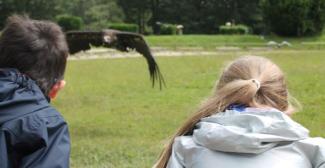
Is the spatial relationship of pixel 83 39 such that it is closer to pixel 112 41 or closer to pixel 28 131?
pixel 112 41

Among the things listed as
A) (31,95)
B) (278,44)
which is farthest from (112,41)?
(278,44)

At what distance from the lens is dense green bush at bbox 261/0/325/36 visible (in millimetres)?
28938

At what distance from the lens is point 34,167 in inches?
82.8

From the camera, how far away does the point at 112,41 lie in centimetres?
843

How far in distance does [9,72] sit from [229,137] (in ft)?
2.39

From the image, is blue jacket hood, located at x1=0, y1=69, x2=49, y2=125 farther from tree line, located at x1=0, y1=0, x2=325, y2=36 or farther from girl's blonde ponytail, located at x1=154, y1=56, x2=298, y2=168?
tree line, located at x1=0, y1=0, x2=325, y2=36

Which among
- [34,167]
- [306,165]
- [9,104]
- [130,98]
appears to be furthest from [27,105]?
[130,98]

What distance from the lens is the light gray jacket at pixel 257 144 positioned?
2.18 metres

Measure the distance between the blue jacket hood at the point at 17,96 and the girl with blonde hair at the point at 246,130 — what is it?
498mm

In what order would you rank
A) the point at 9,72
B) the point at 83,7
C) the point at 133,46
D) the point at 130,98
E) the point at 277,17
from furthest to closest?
the point at 83,7
the point at 277,17
the point at 130,98
the point at 133,46
the point at 9,72

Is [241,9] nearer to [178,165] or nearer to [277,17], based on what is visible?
[277,17]

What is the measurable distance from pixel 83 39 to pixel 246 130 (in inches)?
254

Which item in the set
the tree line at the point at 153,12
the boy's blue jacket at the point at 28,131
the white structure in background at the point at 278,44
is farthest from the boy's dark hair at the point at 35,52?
the tree line at the point at 153,12

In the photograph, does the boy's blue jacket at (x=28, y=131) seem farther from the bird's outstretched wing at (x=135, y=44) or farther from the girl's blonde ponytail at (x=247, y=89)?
the bird's outstretched wing at (x=135, y=44)
